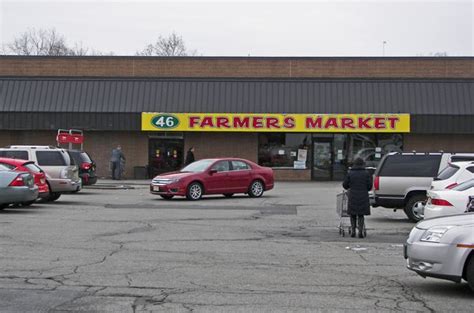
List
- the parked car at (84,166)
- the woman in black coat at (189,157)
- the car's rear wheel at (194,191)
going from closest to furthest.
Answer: the car's rear wheel at (194,191)
the parked car at (84,166)
the woman in black coat at (189,157)

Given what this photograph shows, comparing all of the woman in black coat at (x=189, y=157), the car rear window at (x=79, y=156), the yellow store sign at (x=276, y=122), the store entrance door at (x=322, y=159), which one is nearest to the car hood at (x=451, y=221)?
the car rear window at (x=79, y=156)

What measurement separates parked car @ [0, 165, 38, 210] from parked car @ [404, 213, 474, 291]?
1244cm

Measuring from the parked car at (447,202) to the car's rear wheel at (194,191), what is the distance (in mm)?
11971

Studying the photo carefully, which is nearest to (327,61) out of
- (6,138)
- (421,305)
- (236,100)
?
(236,100)

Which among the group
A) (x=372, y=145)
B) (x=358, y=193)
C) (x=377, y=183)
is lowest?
(x=358, y=193)

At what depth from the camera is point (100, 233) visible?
47.8 ft

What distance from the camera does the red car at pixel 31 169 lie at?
763 inches

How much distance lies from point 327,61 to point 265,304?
3025 cm

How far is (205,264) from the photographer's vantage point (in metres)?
10.8

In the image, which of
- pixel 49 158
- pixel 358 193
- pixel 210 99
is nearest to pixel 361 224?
pixel 358 193

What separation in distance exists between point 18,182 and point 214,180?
7566mm

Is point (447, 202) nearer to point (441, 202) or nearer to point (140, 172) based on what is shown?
point (441, 202)

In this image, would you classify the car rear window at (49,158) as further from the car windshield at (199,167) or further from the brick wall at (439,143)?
the brick wall at (439,143)

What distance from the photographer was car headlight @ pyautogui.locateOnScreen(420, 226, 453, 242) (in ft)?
27.9
